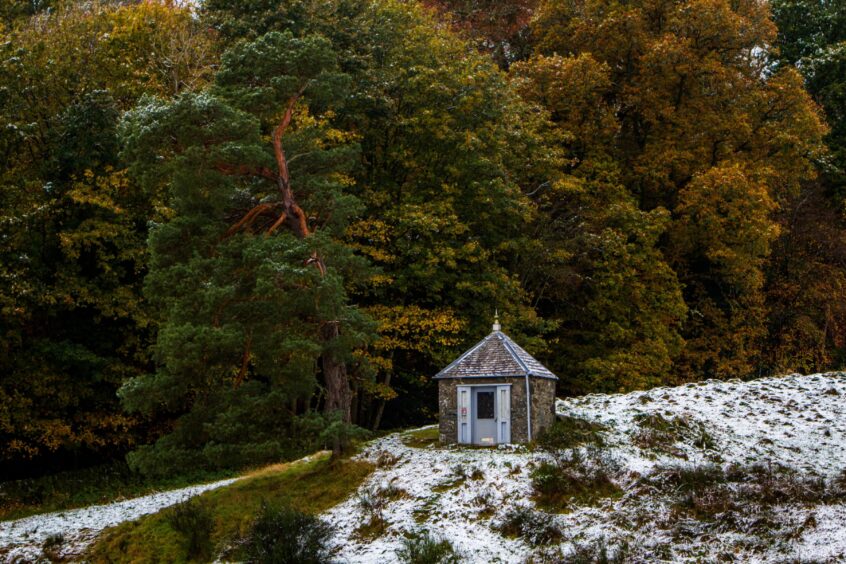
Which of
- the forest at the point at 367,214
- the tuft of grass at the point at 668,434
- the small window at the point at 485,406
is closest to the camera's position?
the forest at the point at 367,214

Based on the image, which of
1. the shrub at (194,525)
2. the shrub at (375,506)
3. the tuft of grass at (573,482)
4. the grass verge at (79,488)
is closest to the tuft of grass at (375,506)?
the shrub at (375,506)

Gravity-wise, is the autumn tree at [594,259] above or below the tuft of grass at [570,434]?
above

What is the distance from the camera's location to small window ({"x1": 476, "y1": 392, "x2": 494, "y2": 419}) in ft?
84.3

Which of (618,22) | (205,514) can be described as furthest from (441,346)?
(618,22)

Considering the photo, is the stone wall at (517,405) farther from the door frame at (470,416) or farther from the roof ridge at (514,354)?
the roof ridge at (514,354)

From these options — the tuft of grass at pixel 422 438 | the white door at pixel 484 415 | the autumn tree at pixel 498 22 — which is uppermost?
the autumn tree at pixel 498 22

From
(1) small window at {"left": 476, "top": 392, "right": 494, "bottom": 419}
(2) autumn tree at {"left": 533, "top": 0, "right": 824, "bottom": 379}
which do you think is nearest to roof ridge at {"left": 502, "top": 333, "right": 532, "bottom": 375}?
(1) small window at {"left": 476, "top": 392, "right": 494, "bottom": 419}

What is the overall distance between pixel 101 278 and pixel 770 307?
27735 mm

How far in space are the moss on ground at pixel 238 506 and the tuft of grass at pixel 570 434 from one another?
4.58m

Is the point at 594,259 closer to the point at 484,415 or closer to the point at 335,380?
the point at 484,415

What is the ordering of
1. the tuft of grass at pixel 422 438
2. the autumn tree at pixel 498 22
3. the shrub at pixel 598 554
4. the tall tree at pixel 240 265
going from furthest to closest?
the autumn tree at pixel 498 22
the tuft of grass at pixel 422 438
the tall tree at pixel 240 265
the shrub at pixel 598 554

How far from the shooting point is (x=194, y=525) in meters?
22.0

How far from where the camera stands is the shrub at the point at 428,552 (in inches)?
756

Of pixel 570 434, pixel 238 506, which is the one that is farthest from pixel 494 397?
pixel 238 506
